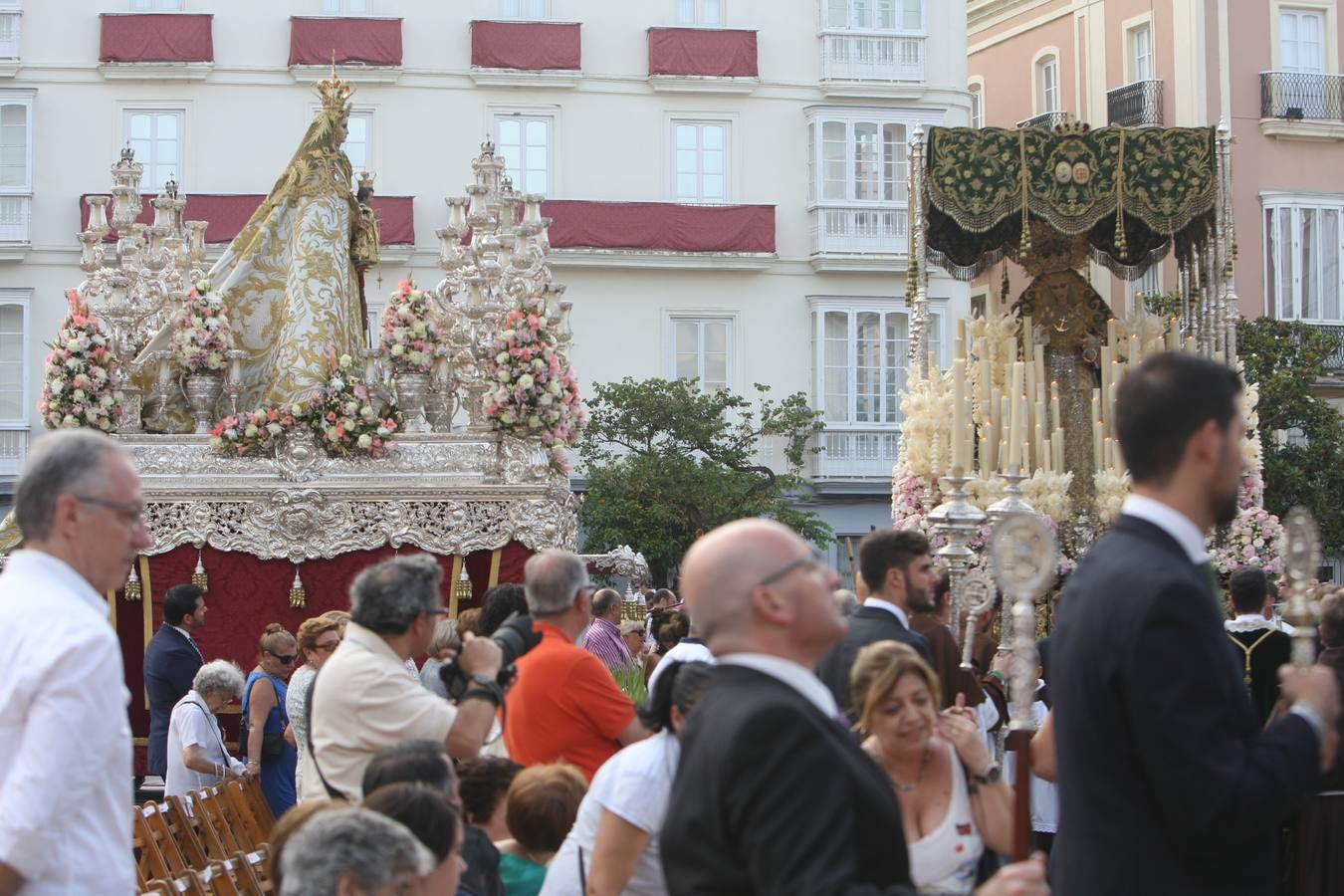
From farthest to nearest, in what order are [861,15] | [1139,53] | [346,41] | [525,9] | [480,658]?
[1139,53], [861,15], [525,9], [346,41], [480,658]

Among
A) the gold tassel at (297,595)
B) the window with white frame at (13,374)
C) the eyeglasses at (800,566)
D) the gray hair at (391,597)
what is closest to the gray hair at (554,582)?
the gray hair at (391,597)

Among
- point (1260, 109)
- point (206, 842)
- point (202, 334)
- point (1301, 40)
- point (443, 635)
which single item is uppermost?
point (1301, 40)

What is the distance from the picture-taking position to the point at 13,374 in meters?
25.3

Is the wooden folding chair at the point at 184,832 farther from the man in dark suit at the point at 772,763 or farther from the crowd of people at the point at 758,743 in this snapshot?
the man in dark suit at the point at 772,763

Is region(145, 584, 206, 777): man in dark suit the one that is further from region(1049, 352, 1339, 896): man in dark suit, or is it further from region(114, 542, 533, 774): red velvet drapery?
region(1049, 352, 1339, 896): man in dark suit

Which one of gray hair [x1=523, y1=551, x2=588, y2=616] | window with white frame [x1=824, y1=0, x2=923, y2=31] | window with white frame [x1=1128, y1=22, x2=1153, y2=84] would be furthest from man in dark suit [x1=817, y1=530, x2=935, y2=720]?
window with white frame [x1=1128, y1=22, x2=1153, y2=84]

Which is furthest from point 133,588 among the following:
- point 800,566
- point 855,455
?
point 855,455

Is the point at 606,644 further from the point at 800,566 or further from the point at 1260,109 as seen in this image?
the point at 1260,109

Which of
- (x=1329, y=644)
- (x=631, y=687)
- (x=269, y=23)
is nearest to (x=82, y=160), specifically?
(x=269, y=23)

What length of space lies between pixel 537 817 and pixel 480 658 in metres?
0.46

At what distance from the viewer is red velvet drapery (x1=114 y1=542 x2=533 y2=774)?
41.3ft

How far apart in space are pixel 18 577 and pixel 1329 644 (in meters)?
4.38

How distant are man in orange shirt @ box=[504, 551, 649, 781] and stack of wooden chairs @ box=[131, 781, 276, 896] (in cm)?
94

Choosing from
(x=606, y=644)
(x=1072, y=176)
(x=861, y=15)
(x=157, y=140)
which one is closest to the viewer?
(x=606, y=644)
